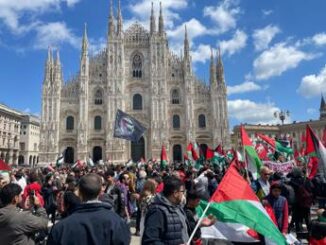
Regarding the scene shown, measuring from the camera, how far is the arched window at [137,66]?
4450 centimetres

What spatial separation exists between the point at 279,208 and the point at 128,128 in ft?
37.6

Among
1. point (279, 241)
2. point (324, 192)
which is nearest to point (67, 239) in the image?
point (279, 241)

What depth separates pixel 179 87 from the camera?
145 ft

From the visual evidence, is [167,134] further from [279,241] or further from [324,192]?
[279,241]

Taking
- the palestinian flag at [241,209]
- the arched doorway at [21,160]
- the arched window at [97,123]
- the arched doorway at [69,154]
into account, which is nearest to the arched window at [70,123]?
the arched doorway at [69,154]

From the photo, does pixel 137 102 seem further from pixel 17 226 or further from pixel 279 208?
pixel 17 226

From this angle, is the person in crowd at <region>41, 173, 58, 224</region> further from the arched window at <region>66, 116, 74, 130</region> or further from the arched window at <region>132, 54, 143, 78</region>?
the arched window at <region>132, 54, 143, 78</region>

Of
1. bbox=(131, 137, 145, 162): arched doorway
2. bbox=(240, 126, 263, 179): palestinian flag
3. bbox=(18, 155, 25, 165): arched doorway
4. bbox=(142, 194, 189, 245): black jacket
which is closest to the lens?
bbox=(142, 194, 189, 245): black jacket

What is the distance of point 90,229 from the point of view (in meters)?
2.34

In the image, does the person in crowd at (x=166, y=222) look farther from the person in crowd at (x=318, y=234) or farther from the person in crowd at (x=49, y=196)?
the person in crowd at (x=49, y=196)

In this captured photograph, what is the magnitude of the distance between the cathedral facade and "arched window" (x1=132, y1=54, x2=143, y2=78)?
140 millimetres

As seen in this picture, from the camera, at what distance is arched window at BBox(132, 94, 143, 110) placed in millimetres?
43719

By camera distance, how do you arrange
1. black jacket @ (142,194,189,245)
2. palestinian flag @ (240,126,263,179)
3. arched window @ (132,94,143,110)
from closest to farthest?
black jacket @ (142,194,189,245)
palestinian flag @ (240,126,263,179)
arched window @ (132,94,143,110)

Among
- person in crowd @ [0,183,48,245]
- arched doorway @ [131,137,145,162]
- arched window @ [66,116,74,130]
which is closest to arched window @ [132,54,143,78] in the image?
arched doorway @ [131,137,145,162]
